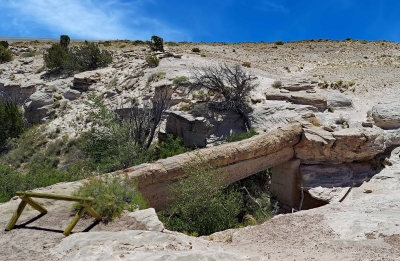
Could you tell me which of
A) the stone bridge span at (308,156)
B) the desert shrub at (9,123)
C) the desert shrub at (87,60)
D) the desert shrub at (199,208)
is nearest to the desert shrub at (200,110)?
the stone bridge span at (308,156)

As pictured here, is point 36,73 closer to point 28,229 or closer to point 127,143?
point 127,143

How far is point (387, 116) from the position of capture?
45.4ft

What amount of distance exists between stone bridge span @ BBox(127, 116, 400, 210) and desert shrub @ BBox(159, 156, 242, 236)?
1.95m

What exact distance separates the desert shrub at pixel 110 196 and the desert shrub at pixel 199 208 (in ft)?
4.71

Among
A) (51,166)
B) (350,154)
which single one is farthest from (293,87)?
(51,166)

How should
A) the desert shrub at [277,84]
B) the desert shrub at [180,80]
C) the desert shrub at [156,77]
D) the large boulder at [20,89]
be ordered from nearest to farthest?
the desert shrub at [277,84], the desert shrub at [180,80], the desert shrub at [156,77], the large boulder at [20,89]

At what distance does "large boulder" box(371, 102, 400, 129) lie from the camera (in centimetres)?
1369

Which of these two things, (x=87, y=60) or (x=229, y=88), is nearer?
(x=229, y=88)

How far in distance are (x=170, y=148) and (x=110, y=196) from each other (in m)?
8.64

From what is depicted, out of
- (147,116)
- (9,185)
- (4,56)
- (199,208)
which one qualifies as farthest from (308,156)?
(4,56)

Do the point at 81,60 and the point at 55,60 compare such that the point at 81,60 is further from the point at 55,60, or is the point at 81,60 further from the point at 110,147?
the point at 110,147

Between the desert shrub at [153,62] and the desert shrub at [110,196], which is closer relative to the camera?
the desert shrub at [110,196]

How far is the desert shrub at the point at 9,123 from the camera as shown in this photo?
65.2ft

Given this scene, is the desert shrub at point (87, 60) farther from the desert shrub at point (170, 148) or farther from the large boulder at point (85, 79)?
the desert shrub at point (170, 148)
